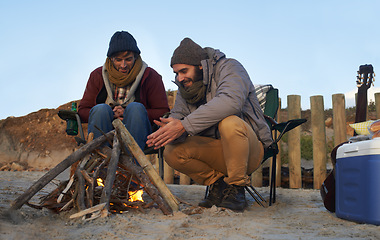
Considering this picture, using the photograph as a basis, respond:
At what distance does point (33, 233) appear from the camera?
1686 mm

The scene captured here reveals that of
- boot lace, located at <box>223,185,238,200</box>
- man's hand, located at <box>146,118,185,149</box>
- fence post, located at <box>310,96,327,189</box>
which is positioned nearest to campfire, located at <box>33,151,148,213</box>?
man's hand, located at <box>146,118,185,149</box>

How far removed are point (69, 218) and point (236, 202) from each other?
1262mm

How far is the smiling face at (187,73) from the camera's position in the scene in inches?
110

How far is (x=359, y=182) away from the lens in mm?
2170

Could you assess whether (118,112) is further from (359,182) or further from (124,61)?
(359,182)

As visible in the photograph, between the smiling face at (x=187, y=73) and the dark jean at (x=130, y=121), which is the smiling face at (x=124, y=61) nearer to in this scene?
the dark jean at (x=130, y=121)

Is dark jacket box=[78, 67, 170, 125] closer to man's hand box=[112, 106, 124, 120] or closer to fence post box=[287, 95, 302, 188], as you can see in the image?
man's hand box=[112, 106, 124, 120]

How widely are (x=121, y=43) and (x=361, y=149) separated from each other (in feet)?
7.44

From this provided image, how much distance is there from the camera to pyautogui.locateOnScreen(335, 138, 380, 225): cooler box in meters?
2.06

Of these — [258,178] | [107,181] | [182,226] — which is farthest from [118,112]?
[258,178]

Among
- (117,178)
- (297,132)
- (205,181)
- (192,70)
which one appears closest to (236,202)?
(205,181)

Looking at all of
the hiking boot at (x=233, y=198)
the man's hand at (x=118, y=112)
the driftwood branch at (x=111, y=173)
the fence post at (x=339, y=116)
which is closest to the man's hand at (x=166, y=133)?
the driftwood branch at (x=111, y=173)

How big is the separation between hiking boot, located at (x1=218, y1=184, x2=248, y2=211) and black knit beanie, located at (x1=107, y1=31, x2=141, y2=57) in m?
1.63

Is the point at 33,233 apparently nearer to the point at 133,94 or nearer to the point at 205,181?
the point at 205,181
